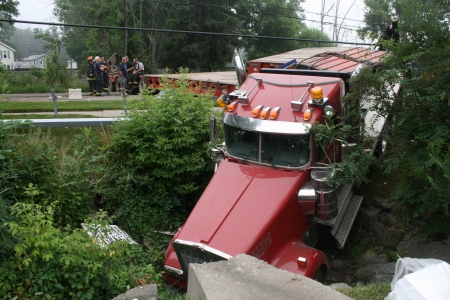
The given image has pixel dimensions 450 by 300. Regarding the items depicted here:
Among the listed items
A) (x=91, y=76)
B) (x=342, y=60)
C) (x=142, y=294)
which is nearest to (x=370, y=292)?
(x=142, y=294)

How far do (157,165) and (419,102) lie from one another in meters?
5.48

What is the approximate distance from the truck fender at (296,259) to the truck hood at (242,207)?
370 mm

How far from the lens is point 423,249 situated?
7711 millimetres

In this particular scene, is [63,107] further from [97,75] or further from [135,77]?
[135,77]

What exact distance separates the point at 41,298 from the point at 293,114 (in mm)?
4648

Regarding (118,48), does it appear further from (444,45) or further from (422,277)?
(422,277)

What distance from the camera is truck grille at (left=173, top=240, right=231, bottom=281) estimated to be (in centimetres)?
669

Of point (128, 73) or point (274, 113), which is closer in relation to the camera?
point (274, 113)

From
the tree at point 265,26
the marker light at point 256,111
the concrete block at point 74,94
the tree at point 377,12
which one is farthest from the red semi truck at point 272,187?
the tree at point 377,12

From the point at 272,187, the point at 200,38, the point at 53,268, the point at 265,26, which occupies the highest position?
the point at 265,26

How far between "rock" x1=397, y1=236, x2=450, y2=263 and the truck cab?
3.30 ft

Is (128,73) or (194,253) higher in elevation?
(128,73)

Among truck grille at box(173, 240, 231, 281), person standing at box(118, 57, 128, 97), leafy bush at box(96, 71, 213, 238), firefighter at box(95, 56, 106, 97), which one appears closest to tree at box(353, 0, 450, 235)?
truck grille at box(173, 240, 231, 281)

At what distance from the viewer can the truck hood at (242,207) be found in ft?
22.7
